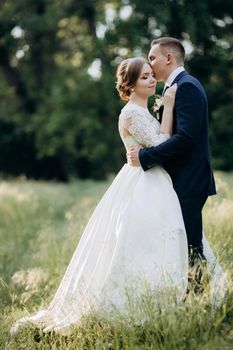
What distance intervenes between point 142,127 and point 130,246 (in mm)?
917

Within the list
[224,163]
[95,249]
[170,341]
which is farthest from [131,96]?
[224,163]

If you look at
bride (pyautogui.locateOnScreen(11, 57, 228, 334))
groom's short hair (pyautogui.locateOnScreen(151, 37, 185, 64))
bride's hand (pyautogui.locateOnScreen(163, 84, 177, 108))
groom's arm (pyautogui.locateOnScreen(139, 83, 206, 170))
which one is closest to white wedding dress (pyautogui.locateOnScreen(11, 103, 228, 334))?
bride (pyautogui.locateOnScreen(11, 57, 228, 334))

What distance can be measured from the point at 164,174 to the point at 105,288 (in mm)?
988

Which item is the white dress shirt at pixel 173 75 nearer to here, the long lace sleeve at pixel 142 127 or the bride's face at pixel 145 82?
the bride's face at pixel 145 82

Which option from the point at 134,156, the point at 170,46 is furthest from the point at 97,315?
the point at 170,46

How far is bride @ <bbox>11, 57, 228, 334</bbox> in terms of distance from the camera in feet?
13.5

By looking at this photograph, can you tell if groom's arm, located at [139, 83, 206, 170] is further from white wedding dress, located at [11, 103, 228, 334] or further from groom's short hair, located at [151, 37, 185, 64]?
groom's short hair, located at [151, 37, 185, 64]

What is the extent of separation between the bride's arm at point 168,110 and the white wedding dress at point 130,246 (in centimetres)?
7

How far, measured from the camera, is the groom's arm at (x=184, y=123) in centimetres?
411

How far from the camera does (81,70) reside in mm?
23922

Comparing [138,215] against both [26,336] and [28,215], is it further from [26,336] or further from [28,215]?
[28,215]

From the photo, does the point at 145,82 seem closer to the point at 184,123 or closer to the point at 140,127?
the point at 140,127

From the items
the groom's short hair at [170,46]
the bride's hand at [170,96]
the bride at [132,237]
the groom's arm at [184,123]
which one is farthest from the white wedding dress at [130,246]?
the groom's short hair at [170,46]

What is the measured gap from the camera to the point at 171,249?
4113 mm
